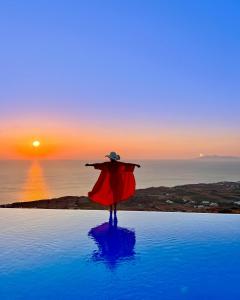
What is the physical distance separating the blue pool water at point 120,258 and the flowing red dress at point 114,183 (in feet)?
2.63

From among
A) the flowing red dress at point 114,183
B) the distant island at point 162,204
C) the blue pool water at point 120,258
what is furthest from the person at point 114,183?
the distant island at point 162,204

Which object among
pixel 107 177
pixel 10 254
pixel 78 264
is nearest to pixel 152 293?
pixel 78 264

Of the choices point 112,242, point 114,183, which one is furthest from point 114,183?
point 112,242

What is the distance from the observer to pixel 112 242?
8.88 m

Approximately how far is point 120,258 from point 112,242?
51.0 inches

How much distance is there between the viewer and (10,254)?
25.0 ft

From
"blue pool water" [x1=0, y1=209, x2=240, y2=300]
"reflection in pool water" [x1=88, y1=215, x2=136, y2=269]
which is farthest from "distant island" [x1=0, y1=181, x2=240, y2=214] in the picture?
"reflection in pool water" [x1=88, y1=215, x2=136, y2=269]

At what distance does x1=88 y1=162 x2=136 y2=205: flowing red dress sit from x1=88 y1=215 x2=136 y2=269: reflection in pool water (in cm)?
81

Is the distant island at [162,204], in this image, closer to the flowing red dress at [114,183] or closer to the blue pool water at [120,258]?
the blue pool water at [120,258]

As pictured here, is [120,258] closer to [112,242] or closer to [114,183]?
[112,242]

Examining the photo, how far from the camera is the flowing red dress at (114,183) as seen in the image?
35.6ft

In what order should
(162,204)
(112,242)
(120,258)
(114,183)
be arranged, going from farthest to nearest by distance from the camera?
(162,204)
(114,183)
(112,242)
(120,258)

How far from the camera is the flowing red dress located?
10836 mm

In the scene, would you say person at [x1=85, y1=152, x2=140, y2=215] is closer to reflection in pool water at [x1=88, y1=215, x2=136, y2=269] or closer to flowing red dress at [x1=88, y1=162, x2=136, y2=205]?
flowing red dress at [x1=88, y1=162, x2=136, y2=205]
